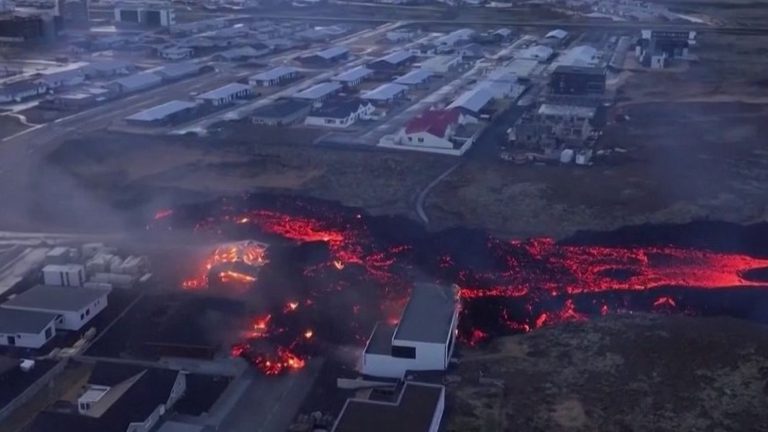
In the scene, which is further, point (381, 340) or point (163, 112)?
point (163, 112)

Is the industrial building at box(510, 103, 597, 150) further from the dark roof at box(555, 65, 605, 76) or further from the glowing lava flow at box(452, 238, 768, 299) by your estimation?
the glowing lava flow at box(452, 238, 768, 299)

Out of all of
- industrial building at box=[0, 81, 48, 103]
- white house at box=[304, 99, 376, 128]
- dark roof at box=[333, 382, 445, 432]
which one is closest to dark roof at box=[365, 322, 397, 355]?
dark roof at box=[333, 382, 445, 432]

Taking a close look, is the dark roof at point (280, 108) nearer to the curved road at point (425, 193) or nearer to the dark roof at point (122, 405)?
the curved road at point (425, 193)

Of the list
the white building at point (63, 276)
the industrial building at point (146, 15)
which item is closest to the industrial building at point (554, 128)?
the white building at point (63, 276)

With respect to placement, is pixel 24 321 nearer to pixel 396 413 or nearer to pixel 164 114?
pixel 396 413

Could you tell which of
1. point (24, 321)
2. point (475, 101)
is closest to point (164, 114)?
point (475, 101)

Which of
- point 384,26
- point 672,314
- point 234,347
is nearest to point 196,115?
point 234,347
